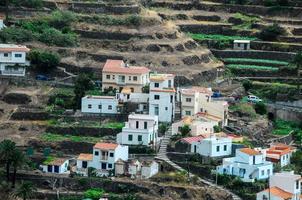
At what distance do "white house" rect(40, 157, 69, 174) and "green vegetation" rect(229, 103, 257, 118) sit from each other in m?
11.8

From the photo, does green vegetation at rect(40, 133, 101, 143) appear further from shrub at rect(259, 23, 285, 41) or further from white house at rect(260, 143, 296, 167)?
shrub at rect(259, 23, 285, 41)

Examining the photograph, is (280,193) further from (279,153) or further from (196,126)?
(196,126)

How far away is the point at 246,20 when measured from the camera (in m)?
104

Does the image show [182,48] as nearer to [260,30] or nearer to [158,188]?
[260,30]

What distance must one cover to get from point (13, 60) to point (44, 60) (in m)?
1.71

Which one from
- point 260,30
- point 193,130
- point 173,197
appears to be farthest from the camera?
point 260,30

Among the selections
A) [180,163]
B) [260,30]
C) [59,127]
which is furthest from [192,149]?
[260,30]

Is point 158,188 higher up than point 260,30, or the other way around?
point 260,30

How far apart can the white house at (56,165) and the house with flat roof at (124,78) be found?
28.4 feet

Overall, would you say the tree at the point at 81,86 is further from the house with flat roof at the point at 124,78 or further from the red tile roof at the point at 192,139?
the red tile roof at the point at 192,139

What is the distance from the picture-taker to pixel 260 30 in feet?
332

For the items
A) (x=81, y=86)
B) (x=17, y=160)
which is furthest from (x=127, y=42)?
(x=17, y=160)

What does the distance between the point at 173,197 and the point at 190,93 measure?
30.8 ft

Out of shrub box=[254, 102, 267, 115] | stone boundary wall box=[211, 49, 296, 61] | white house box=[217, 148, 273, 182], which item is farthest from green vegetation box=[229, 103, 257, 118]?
stone boundary wall box=[211, 49, 296, 61]
